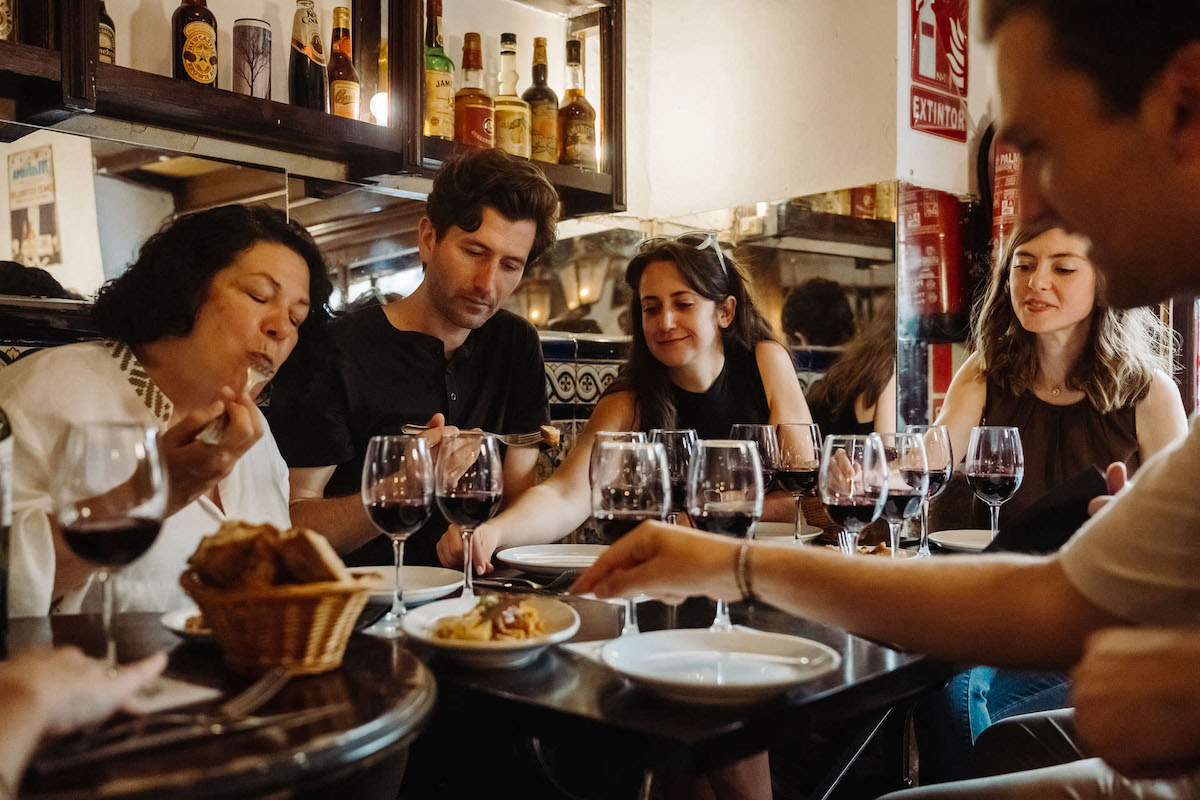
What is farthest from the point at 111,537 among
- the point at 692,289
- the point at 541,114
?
the point at 541,114

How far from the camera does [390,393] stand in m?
2.48

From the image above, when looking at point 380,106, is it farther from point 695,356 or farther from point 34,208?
point 695,356

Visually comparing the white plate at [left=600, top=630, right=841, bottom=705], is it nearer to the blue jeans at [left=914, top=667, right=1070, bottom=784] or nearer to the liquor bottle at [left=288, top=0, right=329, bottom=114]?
the blue jeans at [left=914, top=667, right=1070, bottom=784]

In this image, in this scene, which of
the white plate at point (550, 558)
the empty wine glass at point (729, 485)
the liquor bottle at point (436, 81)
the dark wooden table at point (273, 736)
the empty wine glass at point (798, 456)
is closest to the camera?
the dark wooden table at point (273, 736)

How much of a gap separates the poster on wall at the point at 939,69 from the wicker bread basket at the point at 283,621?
2850mm

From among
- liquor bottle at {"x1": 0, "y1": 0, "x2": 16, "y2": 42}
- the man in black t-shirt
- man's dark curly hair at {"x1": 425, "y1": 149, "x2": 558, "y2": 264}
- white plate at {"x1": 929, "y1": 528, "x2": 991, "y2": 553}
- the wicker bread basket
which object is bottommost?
white plate at {"x1": 929, "y1": 528, "x2": 991, "y2": 553}

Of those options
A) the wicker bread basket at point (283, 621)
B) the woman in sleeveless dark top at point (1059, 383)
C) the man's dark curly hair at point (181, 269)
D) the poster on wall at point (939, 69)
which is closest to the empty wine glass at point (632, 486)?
the wicker bread basket at point (283, 621)

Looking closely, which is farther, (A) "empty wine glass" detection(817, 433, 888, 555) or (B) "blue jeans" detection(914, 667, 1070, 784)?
(B) "blue jeans" detection(914, 667, 1070, 784)

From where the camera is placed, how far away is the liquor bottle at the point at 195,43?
2.42m

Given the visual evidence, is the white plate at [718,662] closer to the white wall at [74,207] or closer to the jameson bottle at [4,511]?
the jameson bottle at [4,511]

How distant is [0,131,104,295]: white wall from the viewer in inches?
88.4

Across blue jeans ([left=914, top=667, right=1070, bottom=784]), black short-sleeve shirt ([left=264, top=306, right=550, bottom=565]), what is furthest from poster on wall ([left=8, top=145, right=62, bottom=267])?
blue jeans ([left=914, top=667, right=1070, bottom=784])

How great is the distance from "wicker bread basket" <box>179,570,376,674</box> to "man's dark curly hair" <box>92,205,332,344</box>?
0.94 metres

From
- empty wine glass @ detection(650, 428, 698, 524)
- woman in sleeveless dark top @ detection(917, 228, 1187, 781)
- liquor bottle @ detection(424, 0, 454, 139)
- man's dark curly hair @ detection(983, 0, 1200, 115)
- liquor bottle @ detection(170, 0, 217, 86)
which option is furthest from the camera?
liquor bottle @ detection(424, 0, 454, 139)
